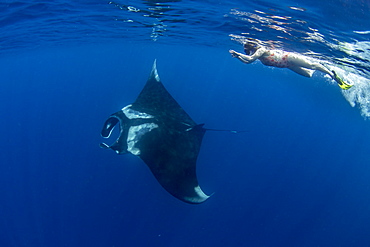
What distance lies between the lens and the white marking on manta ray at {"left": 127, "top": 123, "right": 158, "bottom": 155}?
5.63 m

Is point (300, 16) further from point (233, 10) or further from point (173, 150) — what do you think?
point (173, 150)

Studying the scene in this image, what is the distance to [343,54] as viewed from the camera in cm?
1159

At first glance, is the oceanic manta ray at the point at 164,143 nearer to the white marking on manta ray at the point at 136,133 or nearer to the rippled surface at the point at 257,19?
the white marking on manta ray at the point at 136,133

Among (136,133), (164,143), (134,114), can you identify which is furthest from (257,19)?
(136,133)

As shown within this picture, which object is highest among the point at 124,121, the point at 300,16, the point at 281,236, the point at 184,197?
the point at 300,16

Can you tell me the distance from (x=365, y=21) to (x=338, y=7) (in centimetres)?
114

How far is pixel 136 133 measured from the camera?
603 cm

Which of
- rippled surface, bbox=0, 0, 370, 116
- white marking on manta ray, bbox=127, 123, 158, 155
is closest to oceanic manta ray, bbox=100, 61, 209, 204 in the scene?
white marking on manta ray, bbox=127, 123, 158, 155

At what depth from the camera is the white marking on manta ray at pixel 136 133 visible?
18.5ft

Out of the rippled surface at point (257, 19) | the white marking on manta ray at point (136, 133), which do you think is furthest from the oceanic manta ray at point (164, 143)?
the rippled surface at point (257, 19)

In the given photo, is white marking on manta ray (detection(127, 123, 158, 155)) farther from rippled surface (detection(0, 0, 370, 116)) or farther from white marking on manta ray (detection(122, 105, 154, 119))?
rippled surface (detection(0, 0, 370, 116))

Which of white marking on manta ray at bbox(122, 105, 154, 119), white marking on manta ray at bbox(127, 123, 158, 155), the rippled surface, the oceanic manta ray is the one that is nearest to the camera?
the oceanic manta ray

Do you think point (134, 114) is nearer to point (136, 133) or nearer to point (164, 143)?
point (136, 133)

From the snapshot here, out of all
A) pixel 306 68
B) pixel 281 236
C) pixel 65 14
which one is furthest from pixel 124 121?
pixel 281 236
